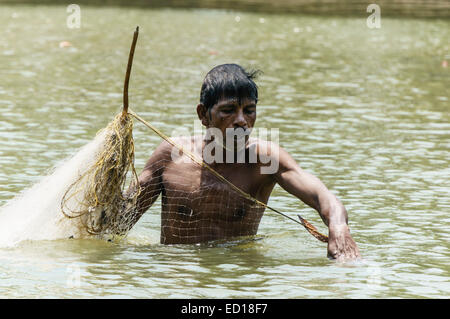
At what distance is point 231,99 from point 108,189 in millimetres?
1130

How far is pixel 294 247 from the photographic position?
24.4 feet

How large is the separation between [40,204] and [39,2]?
2687cm

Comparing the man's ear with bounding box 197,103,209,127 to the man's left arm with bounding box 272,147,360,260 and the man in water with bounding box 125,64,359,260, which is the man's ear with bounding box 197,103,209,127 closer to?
the man in water with bounding box 125,64,359,260

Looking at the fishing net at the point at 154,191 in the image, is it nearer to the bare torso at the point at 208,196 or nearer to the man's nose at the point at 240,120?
the bare torso at the point at 208,196

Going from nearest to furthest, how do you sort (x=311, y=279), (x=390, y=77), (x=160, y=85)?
(x=311, y=279)
(x=160, y=85)
(x=390, y=77)

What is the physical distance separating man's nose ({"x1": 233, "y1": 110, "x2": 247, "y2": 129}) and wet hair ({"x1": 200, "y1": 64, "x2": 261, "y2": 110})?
9 cm

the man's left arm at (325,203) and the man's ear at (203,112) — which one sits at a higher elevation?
the man's ear at (203,112)

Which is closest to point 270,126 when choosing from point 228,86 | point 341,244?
point 228,86

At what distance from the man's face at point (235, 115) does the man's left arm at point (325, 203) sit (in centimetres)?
33

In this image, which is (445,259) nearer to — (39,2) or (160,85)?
(160,85)

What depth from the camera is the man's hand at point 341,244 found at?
6.03m

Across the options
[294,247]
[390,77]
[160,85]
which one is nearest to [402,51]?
[390,77]

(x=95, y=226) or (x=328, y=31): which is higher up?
(x=328, y=31)

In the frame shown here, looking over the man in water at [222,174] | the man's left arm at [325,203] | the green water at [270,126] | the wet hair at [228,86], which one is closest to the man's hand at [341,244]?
the man's left arm at [325,203]
